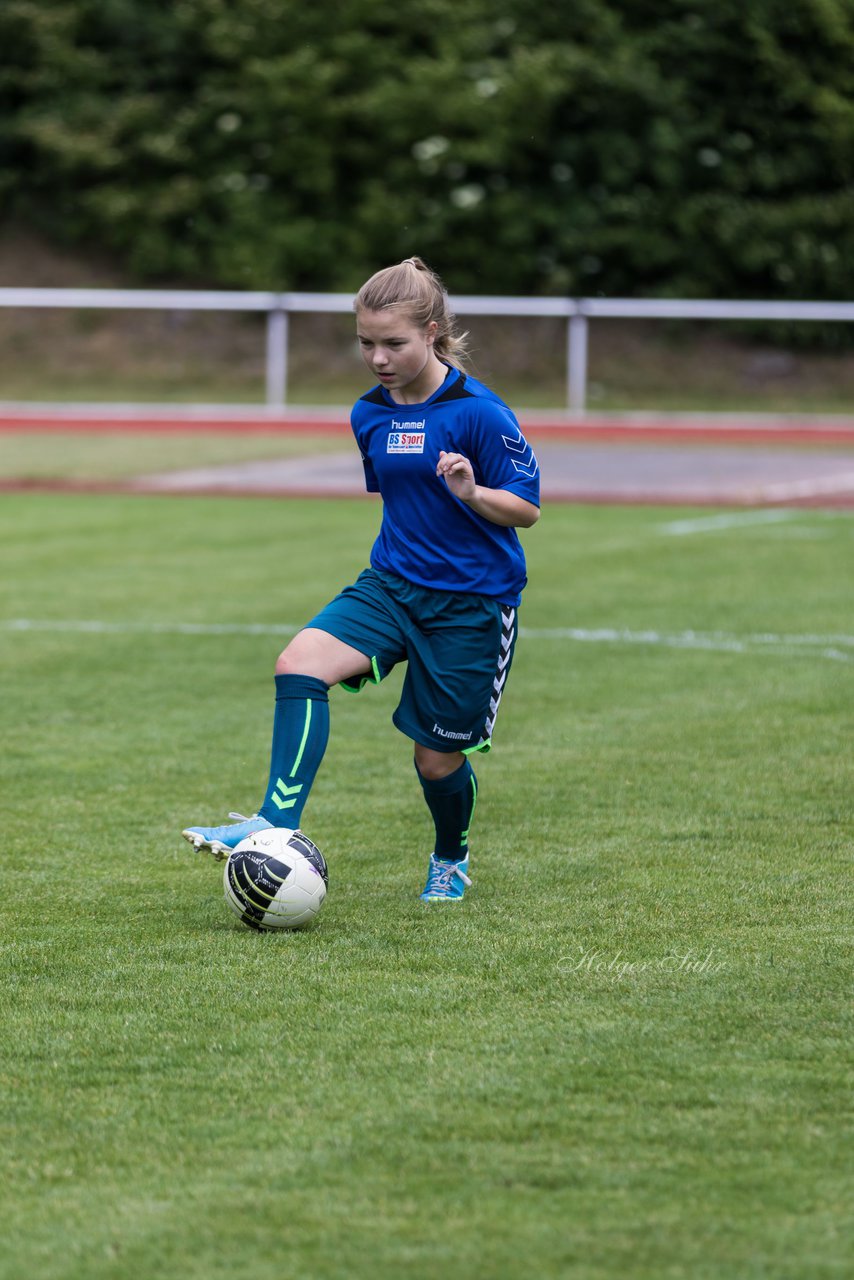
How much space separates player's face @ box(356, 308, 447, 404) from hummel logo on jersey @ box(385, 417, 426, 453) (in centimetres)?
11

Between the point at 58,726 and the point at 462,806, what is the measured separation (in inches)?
116

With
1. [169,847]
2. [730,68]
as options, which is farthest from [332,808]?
[730,68]

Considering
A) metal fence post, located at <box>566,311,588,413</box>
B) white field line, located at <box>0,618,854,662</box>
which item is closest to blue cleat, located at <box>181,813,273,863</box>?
white field line, located at <box>0,618,854,662</box>

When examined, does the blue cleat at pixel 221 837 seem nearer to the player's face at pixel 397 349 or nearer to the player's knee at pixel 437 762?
the player's knee at pixel 437 762

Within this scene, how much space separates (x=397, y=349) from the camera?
16.6 ft

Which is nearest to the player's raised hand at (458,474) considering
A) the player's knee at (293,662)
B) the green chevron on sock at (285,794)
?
the player's knee at (293,662)

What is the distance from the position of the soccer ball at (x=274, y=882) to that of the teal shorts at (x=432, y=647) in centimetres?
50

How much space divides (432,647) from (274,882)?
80 centimetres

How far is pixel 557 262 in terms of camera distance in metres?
32.1

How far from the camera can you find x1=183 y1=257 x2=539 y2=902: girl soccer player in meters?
5.08

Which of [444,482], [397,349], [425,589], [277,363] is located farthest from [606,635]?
[277,363]

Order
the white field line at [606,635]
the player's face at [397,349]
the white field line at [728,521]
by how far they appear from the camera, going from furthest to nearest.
→ the white field line at [728,521] → the white field line at [606,635] → the player's face at [397,349]

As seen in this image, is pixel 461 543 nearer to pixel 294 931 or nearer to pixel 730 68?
pixel 294 931

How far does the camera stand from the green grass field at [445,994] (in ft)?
10.4
